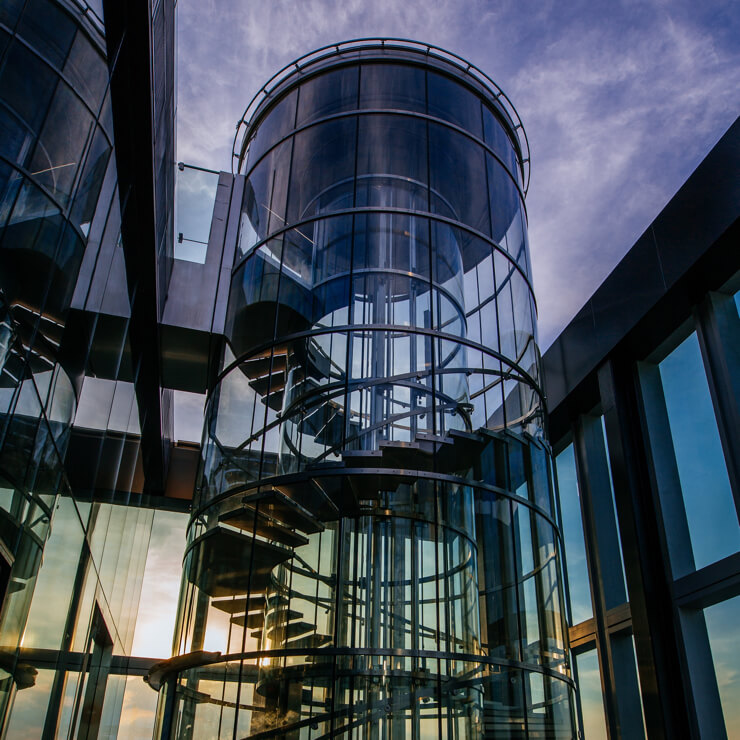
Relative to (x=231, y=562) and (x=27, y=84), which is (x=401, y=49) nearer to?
(x=27, y=84)

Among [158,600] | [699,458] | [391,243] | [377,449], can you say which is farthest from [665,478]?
[158,600]

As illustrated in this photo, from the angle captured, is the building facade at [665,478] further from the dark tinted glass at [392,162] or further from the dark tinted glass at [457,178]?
the dark tinted glass at [392,162]

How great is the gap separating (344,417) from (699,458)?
6085 mm

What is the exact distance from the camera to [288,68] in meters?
14.9

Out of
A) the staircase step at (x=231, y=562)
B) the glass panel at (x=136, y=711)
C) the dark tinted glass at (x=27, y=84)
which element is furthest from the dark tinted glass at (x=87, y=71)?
the glass panel at (x=136, y=711)

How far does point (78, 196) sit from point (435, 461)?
5.76 m

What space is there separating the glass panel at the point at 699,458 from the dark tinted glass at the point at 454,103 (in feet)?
19.7

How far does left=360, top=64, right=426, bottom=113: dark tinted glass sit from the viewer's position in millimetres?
13523

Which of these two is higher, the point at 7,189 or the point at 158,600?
the point at 7,189

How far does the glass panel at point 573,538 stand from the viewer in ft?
47.5

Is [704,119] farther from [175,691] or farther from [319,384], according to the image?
[175,691]

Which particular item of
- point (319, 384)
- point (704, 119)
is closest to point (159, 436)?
point (319, 384)

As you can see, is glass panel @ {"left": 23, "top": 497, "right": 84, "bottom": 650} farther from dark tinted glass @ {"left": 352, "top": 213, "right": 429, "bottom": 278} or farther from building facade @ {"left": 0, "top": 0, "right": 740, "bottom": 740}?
dark tinted glass @ {"left": 352, "top": 213, "right": 429, "bottom": 278}

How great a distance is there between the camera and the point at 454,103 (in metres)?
14.1
